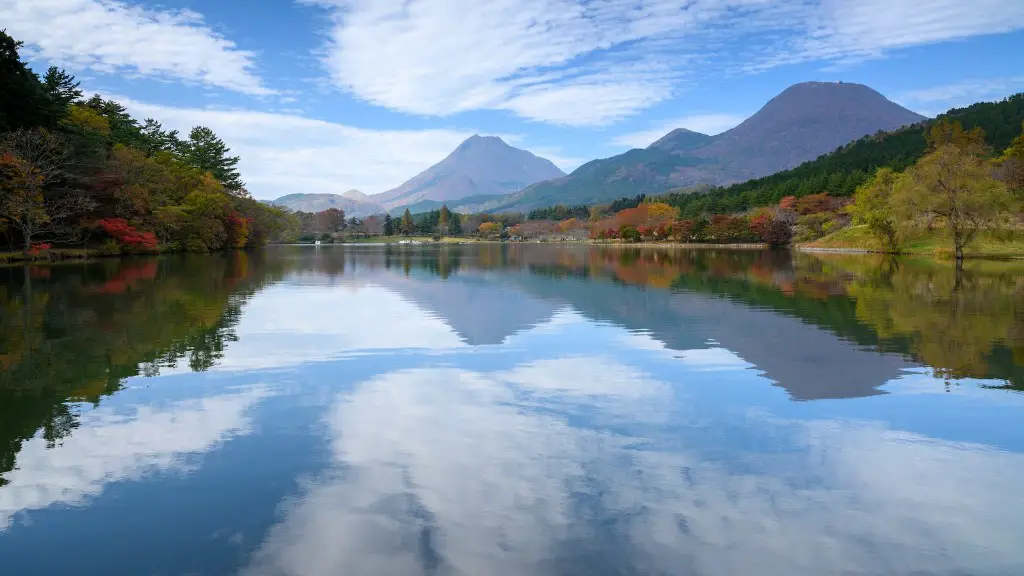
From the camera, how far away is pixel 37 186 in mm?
37188

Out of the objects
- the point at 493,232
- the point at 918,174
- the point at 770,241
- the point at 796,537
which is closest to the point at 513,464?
the point at 796,537

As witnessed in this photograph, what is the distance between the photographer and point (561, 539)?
4828mm

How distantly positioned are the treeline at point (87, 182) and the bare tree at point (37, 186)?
0.06m

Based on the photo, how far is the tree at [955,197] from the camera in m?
41.5

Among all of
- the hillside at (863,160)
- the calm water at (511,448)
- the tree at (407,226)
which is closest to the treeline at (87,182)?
the calm water at (511,448)

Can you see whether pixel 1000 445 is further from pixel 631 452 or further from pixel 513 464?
pixel 513 464

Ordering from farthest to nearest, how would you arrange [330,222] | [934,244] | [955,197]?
[330,222] < [934,244] < [955,197]

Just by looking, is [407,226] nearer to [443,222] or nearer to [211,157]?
[443,222]

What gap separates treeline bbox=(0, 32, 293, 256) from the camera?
118 ft

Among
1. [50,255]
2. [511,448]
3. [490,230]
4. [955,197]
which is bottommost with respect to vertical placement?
[511,448]

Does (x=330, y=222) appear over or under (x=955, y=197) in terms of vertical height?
over

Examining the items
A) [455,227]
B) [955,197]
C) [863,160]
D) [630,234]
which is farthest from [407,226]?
[955,197]

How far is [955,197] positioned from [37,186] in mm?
56217

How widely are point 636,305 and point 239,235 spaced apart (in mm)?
68002
